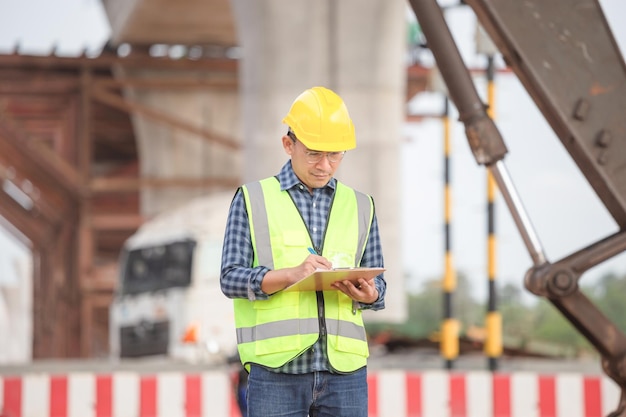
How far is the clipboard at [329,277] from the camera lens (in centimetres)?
453

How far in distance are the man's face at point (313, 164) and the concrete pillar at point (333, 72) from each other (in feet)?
49.1

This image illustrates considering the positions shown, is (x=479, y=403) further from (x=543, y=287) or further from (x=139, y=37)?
(x=139, y=37)

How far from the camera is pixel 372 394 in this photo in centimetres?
1298

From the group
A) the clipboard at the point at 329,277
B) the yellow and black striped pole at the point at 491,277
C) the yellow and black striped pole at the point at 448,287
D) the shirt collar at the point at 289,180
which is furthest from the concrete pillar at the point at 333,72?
the clipboard at the point at 329,277

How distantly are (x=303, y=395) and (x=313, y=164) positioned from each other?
2.56ft

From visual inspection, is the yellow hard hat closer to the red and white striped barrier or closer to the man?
the man

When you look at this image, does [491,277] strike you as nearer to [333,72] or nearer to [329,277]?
[333,72]

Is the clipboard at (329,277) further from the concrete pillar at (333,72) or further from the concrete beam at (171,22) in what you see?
the concrete beam at (171,22)

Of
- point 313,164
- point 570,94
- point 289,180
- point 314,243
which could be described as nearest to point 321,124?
point 313,164

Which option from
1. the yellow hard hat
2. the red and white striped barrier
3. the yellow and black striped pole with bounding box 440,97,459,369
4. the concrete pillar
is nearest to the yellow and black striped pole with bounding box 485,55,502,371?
the yellow and black striped pole with bounding box 440,97,459,369

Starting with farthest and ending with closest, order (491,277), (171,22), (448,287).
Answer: (171,22), (448,287), (491,277)

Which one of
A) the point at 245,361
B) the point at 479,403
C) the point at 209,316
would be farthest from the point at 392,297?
the point at 245,361

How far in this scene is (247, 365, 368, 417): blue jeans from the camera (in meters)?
4.73

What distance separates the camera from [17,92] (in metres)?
38.8
